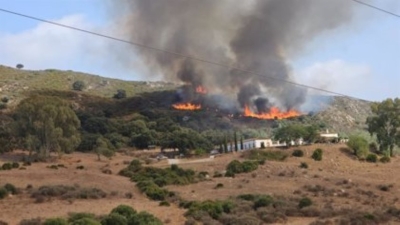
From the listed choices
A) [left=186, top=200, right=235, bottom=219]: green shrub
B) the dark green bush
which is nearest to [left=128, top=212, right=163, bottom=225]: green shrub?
[left=186, top=200, right=235, bottom=219]: green shrub

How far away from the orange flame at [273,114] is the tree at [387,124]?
47.9 metres

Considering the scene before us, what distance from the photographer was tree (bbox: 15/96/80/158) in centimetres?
7994

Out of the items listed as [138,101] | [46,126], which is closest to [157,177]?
[46,126]

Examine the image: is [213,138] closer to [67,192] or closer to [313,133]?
[313,133]

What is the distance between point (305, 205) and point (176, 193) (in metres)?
13.0

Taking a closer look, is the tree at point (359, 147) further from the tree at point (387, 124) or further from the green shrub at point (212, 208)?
the green shrub at point (212, 208)

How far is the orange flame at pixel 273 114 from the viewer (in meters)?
143

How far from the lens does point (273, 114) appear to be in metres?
147

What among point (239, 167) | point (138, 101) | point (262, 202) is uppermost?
point (138, 101)

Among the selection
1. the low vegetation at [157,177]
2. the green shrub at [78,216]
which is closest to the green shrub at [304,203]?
the low vegetation at [157,177]

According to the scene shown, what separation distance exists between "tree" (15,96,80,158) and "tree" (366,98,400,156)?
44.9 m

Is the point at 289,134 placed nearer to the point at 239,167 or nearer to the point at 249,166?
the point at 249,166

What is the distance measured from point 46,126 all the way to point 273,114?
251 ft

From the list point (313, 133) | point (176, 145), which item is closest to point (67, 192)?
point (176, 145)
